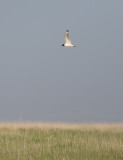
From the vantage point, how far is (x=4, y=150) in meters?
14.9

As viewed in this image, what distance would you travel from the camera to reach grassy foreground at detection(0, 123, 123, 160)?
1380cm

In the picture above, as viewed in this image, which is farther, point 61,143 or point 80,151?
point 61,143

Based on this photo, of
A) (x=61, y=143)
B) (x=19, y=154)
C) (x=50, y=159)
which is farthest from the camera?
(x=61, y=143)

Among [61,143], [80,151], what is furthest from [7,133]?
[80,151]

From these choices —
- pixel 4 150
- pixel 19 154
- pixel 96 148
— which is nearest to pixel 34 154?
pixel 19 154

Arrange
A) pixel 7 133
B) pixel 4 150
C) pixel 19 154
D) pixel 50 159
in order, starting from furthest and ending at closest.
A: pixel 7 133, pixel 4 150, pixel 19 154, pixel 50 159

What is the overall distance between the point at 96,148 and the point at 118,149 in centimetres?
92

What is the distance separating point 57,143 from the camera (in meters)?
17.6

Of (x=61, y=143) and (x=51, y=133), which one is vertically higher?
(x=51, y=133)

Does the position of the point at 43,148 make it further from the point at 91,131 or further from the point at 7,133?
the point at 91,131

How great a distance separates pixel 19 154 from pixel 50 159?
149 cm

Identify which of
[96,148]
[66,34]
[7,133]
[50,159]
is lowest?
[50,159]

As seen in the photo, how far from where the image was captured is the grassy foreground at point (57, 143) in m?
13.8

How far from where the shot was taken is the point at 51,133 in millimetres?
21547
